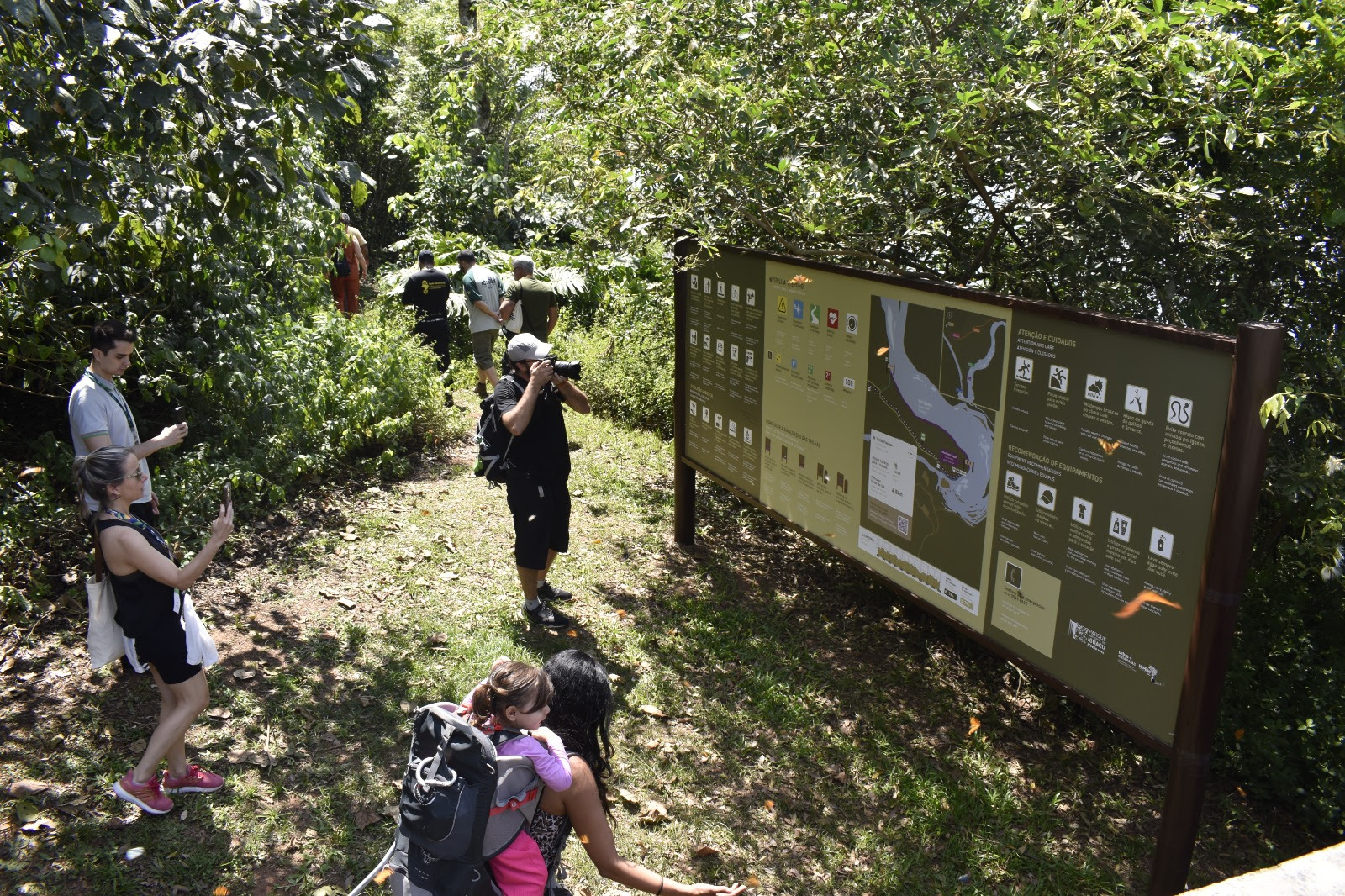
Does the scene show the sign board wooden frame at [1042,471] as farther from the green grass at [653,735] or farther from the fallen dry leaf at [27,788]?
the fallen dry leaf at [27,788]

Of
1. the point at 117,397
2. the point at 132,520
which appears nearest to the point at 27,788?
the point at 132,520

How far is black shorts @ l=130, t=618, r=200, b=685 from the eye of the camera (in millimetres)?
4230

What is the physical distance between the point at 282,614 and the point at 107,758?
1.62m

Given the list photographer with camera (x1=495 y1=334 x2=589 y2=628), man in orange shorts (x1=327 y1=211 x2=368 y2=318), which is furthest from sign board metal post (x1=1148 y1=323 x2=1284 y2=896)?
man in orange shorts (x1=327 y1=211 x2=368 y2=318)

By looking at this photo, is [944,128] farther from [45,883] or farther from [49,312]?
[49,312]

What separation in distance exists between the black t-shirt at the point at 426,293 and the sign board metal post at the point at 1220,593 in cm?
896

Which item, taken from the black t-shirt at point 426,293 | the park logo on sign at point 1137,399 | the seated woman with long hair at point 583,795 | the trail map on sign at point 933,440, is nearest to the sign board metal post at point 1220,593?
the park logo on sign at point 1137,399

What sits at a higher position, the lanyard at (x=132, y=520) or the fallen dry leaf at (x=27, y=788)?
the lanyard at (x=132, y=520)

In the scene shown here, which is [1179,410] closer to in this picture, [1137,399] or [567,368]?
[1137,399]

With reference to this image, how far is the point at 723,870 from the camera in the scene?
4449 millimetres

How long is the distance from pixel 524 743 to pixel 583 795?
0.25 m

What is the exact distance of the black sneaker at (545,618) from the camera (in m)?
6.32

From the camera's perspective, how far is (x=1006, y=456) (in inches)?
178

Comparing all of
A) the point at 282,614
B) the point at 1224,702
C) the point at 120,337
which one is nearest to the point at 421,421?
the point at 282,614
